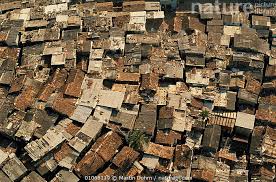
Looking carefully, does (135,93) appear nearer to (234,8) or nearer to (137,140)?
(137,140)

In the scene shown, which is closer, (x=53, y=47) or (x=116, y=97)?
(x=116, y=97)

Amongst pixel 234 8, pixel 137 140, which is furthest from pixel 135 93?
pixel 234 8

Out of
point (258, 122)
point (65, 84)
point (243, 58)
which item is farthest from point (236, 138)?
→ point (65, 84)

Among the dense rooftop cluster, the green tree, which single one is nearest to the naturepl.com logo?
the dense rooftop cluster

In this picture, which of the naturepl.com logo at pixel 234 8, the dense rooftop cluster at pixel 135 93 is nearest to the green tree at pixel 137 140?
the dense rooftop cluster at pixel 135 93

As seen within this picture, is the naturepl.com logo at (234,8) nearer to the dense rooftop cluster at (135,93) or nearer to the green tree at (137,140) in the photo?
the dense rooftop cluster at (135,93)

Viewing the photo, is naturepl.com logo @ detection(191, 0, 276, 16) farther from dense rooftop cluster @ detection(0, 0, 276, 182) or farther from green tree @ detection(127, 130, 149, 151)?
green tree @ detection(127, 130, 149, 151)

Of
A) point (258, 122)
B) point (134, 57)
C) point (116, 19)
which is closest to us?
point (258, 122)

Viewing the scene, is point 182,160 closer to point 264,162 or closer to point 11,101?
point 264,162
